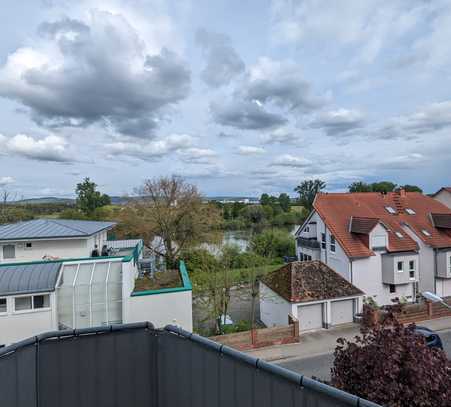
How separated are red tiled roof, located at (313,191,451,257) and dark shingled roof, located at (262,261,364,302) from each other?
2.39 metres

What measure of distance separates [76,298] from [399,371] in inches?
507

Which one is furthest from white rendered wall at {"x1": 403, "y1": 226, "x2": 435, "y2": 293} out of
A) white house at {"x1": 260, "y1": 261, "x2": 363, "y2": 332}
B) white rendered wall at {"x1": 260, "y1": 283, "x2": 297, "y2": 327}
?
white rendered wall at {"x1": 260, "y1": 283, "x2": 297, "y2": 327}

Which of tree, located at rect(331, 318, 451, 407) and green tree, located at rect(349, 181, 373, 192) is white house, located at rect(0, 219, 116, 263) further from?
green tree, located at rect(349, 181, 373, 192)

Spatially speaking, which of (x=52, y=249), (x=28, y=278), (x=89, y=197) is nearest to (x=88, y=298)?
(x=28, y=278)

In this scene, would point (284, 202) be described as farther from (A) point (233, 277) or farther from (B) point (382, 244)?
(A) point (233, 277)

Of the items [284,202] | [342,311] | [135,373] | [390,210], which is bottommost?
[342,311]

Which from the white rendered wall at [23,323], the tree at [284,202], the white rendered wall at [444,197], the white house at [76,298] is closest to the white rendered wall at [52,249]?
the white house at [76,298]

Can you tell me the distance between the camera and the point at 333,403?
7.51 ft

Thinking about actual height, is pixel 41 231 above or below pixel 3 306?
above

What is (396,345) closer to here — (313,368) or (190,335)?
(190,335)

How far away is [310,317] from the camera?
656 inches

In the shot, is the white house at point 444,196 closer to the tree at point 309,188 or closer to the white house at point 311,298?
the white house at point 311,298

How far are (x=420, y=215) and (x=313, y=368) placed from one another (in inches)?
641

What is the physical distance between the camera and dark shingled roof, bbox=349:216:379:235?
19.6 m
